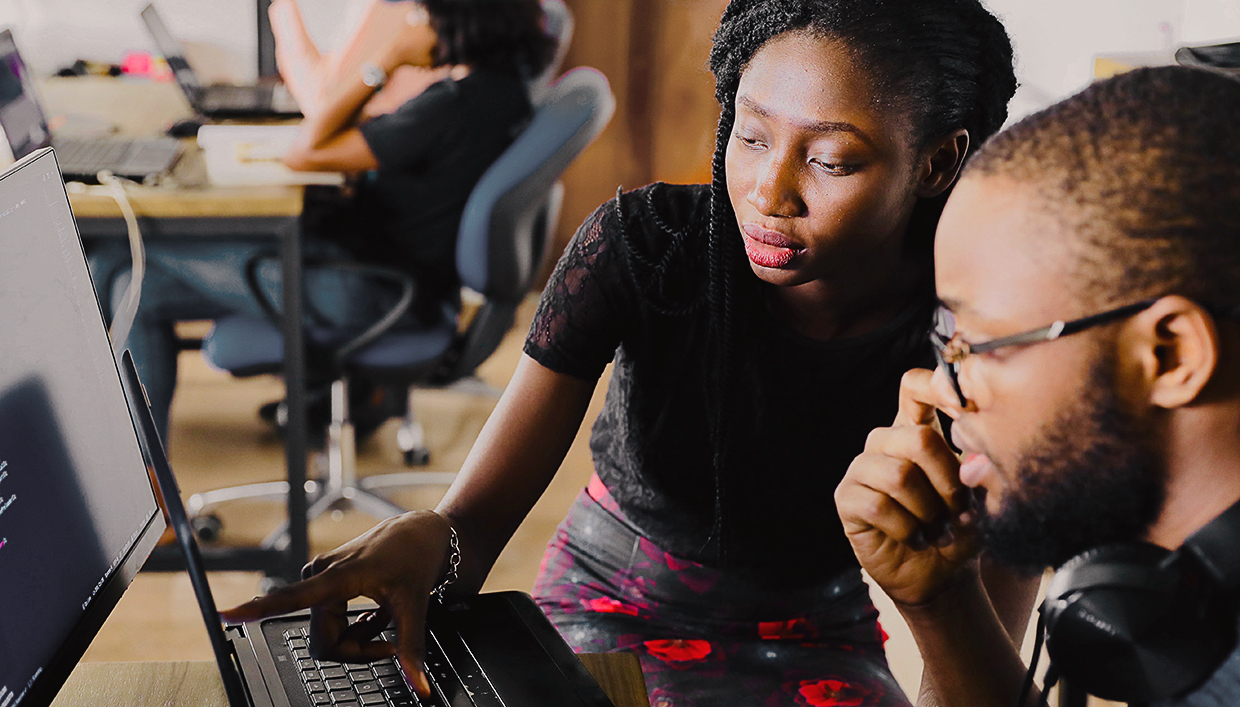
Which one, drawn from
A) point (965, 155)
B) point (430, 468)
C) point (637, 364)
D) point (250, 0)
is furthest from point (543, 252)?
point (250, 0)

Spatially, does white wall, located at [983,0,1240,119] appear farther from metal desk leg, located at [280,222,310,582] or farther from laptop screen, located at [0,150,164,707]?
laptop screen, located at [0,150,164,707]

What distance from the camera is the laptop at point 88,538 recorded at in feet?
2.04

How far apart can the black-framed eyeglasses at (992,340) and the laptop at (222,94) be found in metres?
2.39

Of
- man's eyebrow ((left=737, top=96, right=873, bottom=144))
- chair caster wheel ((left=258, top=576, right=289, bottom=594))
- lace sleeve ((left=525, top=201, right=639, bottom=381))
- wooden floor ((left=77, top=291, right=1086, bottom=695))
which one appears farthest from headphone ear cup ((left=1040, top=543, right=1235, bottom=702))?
chair caster wheel ((left=258, top=576, right=289, bottom=594))

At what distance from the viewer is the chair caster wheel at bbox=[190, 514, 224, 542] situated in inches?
89.7

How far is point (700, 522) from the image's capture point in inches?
45.6

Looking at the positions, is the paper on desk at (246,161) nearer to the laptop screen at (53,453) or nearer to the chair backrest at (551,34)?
the chair backrest at (551,34)

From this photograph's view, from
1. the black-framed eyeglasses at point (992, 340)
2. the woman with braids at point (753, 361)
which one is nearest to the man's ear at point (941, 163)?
the woman with braids at point (753, 361)

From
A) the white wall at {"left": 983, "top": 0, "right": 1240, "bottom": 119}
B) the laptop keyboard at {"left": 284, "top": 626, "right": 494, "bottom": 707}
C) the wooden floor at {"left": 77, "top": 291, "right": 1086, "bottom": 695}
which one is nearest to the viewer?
the laptop keyboard at {"left": 284, "top": 626, "right": 494, "bottom": 707}

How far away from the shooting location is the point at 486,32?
7.09ft

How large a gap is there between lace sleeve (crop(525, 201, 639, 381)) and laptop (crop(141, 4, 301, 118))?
196 cm

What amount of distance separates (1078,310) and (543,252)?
1.77 meters

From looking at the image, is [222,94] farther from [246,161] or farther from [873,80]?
[873,80]

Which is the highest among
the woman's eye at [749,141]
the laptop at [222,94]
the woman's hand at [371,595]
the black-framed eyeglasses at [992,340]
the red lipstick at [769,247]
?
the woman's eye at [749,141]
